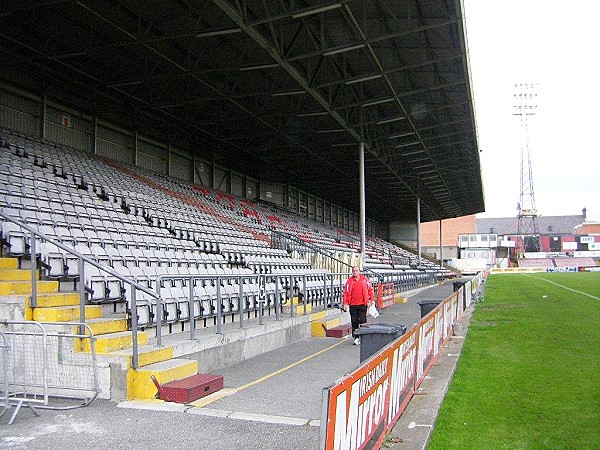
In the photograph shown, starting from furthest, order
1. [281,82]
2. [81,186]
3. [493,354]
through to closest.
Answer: [281,82] → [81,186] → [493,354]

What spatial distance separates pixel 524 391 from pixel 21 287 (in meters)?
6.76

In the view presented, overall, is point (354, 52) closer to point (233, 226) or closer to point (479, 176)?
point (233, 226)

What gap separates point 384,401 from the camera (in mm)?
4961

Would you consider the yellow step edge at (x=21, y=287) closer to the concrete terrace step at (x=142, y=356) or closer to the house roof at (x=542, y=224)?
the concrete terrace step at (x=142, y=356)

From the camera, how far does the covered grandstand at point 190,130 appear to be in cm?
902

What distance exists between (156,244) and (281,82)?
9.17m

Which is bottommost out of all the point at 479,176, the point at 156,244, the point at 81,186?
the point at 156,244

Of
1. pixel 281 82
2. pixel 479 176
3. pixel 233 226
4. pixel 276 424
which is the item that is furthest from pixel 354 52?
pixel 479 176

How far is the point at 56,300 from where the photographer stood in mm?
7348

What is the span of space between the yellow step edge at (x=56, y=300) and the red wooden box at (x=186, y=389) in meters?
1.91

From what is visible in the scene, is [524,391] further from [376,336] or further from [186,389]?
[186,389]

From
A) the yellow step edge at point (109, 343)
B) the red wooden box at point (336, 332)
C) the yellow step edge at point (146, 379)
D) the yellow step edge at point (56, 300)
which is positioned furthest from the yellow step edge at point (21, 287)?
the red wooden box at point (336, 332)

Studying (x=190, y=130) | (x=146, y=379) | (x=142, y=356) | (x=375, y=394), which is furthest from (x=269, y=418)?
(x=190, y=130)

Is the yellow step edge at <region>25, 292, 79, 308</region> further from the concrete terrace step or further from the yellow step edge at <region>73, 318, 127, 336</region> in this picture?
the concrete terrace step
